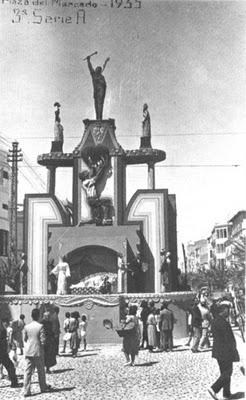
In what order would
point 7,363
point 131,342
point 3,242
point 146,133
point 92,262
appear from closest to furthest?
point 7,363
point 131,342
point 92,262
point 146,133
point 3,242

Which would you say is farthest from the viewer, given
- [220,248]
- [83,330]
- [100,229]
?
[220,248]

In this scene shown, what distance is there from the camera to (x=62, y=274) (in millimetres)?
24922

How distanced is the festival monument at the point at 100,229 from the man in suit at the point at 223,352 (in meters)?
12.4

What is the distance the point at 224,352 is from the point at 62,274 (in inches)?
591

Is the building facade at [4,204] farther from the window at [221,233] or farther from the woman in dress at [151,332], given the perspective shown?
the window at [221,233]

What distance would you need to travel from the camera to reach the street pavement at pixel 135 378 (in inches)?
427

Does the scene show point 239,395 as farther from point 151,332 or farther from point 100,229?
point 100,229

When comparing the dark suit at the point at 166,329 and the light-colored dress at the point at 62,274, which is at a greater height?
the light-colored dress at the point at 62,274

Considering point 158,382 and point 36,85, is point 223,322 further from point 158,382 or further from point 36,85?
point 36,85

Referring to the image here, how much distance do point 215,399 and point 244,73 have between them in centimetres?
703

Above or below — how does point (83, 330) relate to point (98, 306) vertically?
below

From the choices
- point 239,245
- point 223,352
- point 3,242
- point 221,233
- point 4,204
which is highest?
point 221,233

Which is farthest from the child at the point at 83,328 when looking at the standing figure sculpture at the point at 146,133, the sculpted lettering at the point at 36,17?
the standing figure sculpture at the point at 146,133

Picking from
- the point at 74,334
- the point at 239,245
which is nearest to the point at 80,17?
the point at 74,334
